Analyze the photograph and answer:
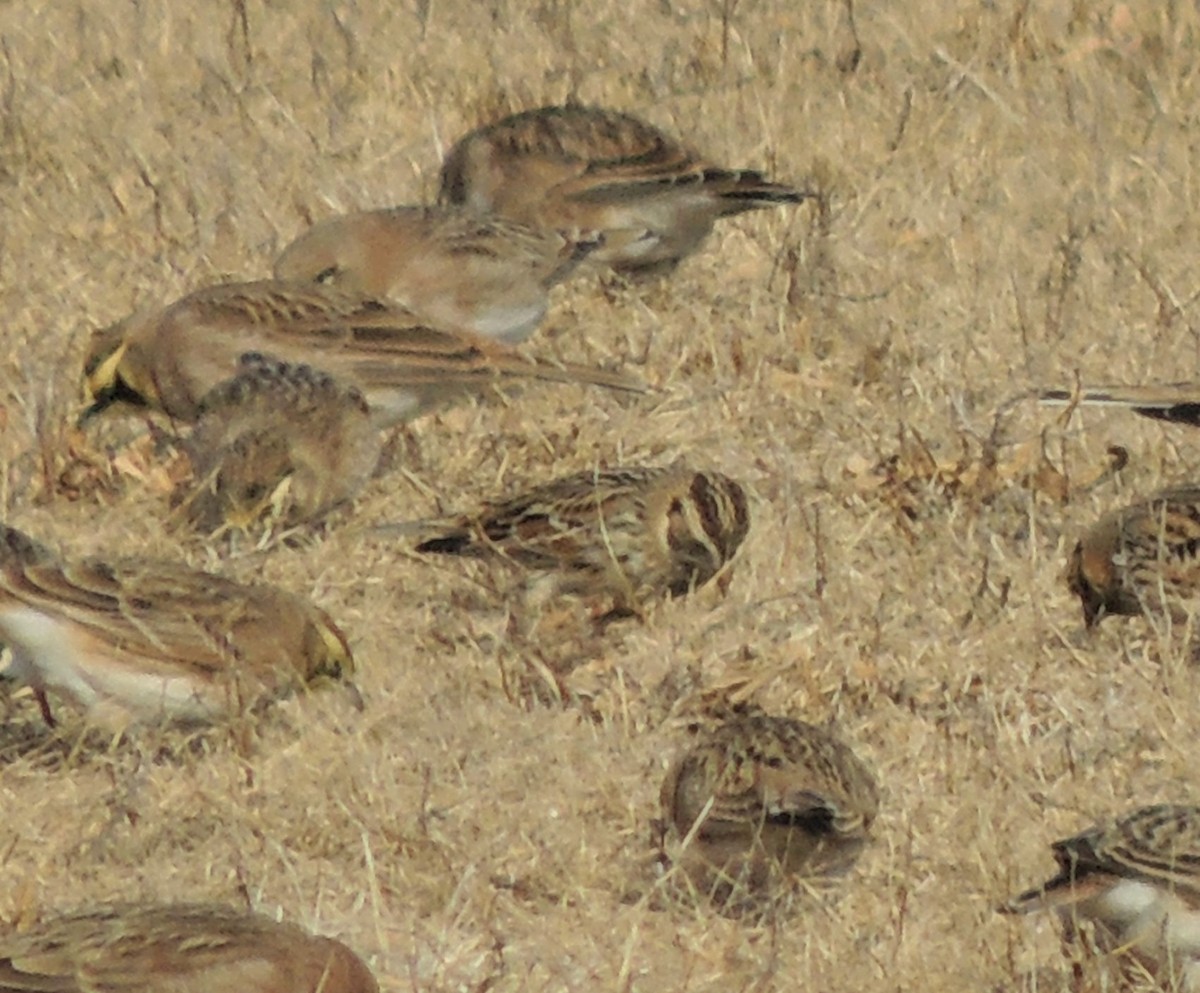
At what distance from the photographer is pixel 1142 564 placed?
788cm

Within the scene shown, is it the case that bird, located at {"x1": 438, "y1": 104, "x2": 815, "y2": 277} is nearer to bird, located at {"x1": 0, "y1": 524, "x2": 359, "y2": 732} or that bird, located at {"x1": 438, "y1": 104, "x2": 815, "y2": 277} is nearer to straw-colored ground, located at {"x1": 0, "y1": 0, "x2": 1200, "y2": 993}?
straw-colored ground, located at {"x1": 0, "y1": 0, "x2": 1200, "y2": 993}

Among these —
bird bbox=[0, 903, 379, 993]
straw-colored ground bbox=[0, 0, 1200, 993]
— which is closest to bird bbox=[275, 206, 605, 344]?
straw-colored ground bbox=[0, 0, 1200, 993]

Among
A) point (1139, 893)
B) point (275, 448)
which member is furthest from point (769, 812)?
point (275, 448)

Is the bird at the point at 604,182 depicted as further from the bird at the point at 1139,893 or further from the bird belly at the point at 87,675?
the bird at the point at 1139,893

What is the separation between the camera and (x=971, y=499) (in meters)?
8.58

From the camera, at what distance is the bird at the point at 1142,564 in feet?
25.8

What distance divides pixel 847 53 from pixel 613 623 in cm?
396

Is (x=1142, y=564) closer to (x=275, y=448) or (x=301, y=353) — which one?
(x=275, y=448)

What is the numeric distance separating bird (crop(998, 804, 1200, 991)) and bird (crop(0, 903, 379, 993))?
1597mm

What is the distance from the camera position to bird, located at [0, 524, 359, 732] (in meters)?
7.24

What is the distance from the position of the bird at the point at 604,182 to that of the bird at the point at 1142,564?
2625mm

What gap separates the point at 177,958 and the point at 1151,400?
13.8 feet

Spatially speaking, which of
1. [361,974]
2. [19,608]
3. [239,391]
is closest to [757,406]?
[239,391]

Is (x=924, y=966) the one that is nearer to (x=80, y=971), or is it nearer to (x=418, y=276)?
(x=80, y=971)
